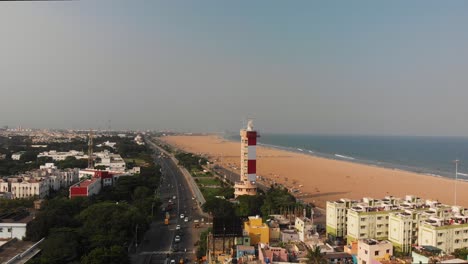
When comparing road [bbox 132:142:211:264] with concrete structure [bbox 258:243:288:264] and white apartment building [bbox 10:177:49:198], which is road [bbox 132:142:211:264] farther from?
white apartment building [bbox 10:177:49:198]

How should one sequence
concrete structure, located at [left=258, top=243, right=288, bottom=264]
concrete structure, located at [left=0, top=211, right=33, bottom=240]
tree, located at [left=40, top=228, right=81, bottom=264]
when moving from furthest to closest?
concrete structure, located at [left=0, top=211, right=33, bottom=240] < tree, located at [left=40, top=228, right=81, bottom=264] < concrete structure, located at [left=258, top=243, right=288, bottom=264]

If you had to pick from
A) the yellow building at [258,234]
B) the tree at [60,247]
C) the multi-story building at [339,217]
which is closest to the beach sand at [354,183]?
the multi-story building at [339,217]

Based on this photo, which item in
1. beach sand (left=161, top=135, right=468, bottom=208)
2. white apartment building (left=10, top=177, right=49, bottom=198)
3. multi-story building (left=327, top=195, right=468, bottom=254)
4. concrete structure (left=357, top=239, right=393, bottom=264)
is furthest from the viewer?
beach sand (left=161, top=135, right=468, bottom=208)

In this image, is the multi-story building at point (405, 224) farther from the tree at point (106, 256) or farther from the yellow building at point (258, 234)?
the tree at point (106, 256)

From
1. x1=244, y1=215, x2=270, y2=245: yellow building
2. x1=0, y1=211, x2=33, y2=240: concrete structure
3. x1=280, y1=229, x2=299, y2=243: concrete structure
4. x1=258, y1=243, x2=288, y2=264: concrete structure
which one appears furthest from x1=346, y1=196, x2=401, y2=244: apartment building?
x1=0, y1=211, x2=33, y2=240: concrete structure

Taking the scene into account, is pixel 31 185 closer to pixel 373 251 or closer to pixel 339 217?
pixel 339 217
